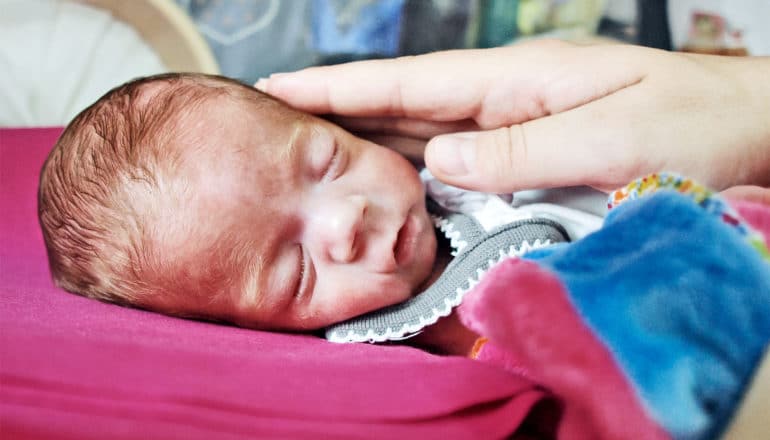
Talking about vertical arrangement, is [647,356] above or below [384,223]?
above

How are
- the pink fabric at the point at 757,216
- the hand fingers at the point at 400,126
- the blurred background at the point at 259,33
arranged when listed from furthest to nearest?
the blurred background at the point at 259,33
the hand fingers at the point at 400,126
the pink fabric at the point at 757,216

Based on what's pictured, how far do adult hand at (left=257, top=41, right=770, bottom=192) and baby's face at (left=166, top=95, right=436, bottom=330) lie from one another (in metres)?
0.10

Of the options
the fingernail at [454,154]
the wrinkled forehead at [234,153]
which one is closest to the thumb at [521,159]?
the fingernail at [454,154]

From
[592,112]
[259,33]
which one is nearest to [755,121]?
[592,112]

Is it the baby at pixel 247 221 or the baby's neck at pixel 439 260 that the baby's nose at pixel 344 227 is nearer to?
the baby at pixel 247 221

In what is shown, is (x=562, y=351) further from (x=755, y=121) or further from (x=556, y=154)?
(x=755, y=121)

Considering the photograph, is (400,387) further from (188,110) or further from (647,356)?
(188,110)

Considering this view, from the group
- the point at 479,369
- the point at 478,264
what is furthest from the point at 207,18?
the point at 479,369

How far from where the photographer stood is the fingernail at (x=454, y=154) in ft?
2.56

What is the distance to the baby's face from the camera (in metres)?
0.77

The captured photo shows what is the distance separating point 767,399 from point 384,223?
47 cm

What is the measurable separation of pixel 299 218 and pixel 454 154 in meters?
0.21

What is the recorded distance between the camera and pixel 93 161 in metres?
0.79

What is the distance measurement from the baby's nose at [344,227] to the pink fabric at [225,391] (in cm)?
17
